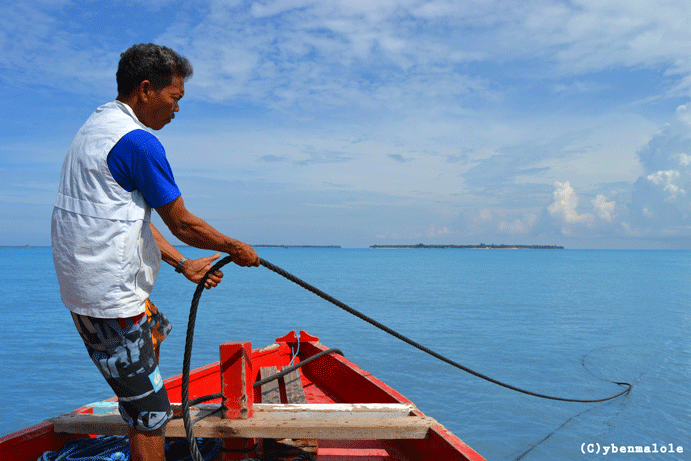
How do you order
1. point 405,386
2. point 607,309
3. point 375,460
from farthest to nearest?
point 607,309 < point 405,386 < point 375,460

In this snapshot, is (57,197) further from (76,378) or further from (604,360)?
(604,360)

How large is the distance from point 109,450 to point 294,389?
7.46 ft

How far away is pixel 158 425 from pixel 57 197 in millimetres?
1220

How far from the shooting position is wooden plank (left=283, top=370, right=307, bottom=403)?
15.1 feet

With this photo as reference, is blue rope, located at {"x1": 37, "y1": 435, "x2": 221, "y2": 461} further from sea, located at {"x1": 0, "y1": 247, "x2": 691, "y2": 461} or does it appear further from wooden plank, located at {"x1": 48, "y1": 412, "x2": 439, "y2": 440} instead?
sea, located at {"x1": 0, "y1": 247, "x2": 691, "y2": 461}

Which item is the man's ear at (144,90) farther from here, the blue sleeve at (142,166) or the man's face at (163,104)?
the blue sleeve at (142,166)

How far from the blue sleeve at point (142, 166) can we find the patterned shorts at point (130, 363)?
0.62 metres

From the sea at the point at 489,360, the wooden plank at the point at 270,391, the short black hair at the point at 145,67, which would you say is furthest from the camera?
the sea at the point at 489,360

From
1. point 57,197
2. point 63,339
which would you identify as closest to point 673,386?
point 57,197

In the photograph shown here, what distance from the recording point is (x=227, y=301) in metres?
31.3

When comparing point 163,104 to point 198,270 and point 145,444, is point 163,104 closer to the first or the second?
point 198,270

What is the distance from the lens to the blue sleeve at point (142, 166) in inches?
79.5

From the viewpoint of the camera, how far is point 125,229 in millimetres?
2062

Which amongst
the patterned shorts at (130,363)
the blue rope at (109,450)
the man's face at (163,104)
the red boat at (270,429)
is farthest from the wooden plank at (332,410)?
the man's face at (163,104)
